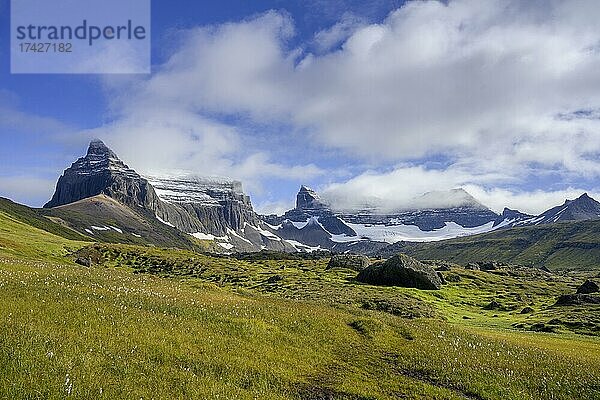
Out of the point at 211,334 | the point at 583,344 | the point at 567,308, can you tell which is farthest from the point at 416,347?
the point at 567,308

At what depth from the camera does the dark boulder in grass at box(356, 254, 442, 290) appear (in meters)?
97.9

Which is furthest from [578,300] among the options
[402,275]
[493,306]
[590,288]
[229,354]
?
[229,354]

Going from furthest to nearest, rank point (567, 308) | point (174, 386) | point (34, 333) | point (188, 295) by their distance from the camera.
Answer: point (567, 308) < point (188, 295) < point (34, 333) < point (174, 386)

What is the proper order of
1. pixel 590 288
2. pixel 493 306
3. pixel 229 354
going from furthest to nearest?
pixel 590 288, pixel 493 306, pixel 229 354

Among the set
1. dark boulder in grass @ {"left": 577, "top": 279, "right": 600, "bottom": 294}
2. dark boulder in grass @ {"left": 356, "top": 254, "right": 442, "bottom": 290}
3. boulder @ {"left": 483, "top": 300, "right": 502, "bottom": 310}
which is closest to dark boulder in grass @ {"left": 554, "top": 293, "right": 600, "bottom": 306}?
boulder @ {"left": 483, "top": 300, "right": 502, "bottom": 310}

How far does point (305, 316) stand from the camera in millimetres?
29609

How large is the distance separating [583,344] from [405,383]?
2805 centimetres

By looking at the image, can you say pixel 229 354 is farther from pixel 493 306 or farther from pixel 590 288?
pixel 590 288

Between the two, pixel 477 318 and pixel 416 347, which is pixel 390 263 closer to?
pixel 477 318

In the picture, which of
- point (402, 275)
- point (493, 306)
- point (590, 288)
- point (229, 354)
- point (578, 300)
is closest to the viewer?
point (229, 354)

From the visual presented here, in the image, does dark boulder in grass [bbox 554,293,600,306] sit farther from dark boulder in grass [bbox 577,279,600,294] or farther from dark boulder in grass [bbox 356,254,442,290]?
dark boulder in grass [bbox 356,254,442,290]

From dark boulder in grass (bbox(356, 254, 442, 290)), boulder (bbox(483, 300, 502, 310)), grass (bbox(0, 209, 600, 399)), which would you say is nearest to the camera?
grass (bbox(0, 209, 600, 399))

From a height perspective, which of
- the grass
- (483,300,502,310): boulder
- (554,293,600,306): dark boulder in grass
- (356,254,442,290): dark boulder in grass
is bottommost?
(483,300,502,310): boulder

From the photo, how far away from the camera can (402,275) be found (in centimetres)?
9900
